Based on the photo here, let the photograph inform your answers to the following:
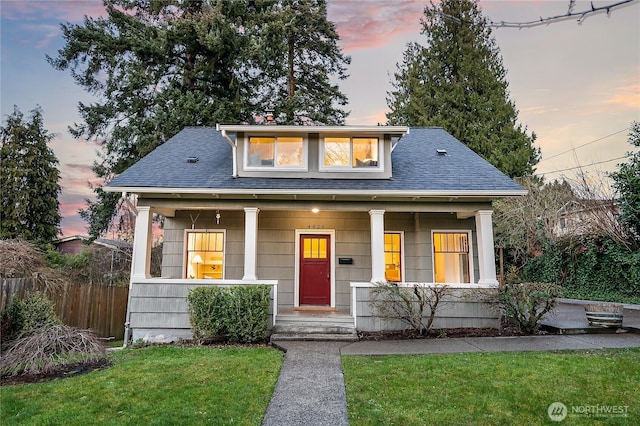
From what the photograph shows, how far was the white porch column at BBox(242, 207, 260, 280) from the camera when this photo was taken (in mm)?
8117

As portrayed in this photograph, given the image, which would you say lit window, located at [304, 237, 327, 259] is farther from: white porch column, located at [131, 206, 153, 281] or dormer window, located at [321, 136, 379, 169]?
white porch column, located at [131, 206, 153, 281]

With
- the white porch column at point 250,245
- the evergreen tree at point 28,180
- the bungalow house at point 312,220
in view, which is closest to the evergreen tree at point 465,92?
the bungalow house at point 312,220

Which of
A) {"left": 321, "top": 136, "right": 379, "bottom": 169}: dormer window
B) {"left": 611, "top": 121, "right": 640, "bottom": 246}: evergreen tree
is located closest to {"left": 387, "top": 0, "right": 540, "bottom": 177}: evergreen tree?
{"left": 611, "top": 121, "right": 640, "bottom": 246}: evergreen tree

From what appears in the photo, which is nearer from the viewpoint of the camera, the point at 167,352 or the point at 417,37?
the point at 167,352

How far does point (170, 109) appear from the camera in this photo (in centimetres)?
1577

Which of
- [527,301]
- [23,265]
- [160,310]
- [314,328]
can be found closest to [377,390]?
[314,328]

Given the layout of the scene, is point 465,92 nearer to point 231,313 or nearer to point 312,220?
point 312,220

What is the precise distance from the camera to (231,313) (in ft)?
23.9

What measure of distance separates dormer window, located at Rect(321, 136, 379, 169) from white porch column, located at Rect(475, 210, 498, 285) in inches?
111

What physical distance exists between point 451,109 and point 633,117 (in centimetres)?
1232

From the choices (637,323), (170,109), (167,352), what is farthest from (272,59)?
(637,323)

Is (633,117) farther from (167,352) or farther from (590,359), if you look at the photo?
(167,352)

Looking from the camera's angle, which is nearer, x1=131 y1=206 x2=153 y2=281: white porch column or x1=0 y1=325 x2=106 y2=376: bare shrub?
x1=0 y1=325 x2=106 y2=376: bare shrub

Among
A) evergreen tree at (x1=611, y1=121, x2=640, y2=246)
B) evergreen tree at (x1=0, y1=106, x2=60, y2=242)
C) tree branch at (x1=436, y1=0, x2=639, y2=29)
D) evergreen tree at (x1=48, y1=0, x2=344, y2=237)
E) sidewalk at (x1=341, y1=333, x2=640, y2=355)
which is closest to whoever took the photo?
tree branch at (x1=436, y1=0, x2=639, y2=29)
